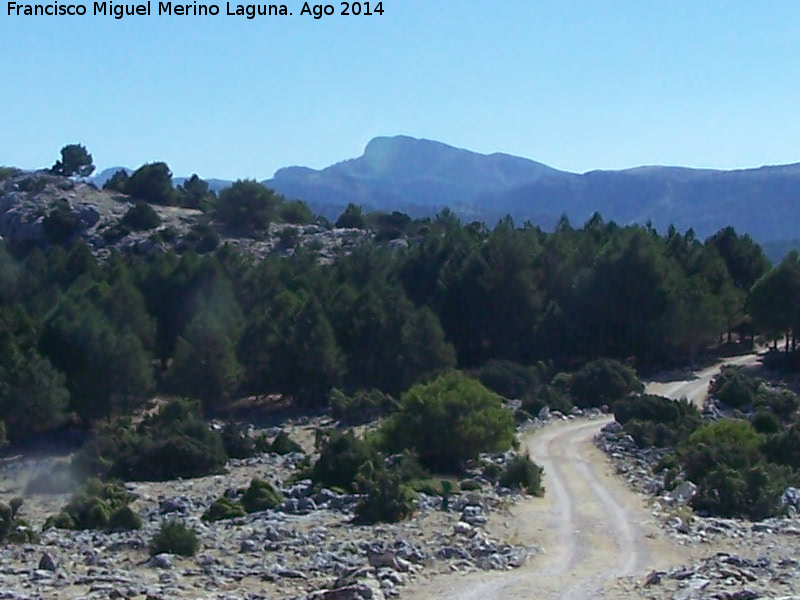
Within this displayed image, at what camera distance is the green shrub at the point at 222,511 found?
2128 centimetres

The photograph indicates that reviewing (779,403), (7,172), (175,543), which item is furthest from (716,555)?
(7,172)

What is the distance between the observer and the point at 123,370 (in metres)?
39.9

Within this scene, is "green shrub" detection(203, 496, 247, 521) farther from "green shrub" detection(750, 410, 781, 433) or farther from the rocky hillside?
the rocky hillside

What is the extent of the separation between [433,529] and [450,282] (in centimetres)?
3333

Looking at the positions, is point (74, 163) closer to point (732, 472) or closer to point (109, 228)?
point (109, 228)

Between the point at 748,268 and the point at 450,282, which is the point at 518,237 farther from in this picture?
the point at 748,268

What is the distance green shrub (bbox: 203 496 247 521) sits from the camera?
69.8 ft

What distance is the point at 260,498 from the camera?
22.0m

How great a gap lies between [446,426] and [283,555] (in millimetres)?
9293

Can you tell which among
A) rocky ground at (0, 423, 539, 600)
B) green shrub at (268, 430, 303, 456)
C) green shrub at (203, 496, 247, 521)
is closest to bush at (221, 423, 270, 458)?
green shrub at (268, 430, 303, 456)

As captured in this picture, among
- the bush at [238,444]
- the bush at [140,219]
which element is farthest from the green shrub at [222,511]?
the bush at [140,219]

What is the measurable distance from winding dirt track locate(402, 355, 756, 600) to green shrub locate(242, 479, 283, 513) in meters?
4.85

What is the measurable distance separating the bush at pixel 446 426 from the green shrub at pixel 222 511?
17.9 ft

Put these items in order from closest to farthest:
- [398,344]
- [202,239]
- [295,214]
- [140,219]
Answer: [398,344] < [202,239] < [140,219] < [295,214]
